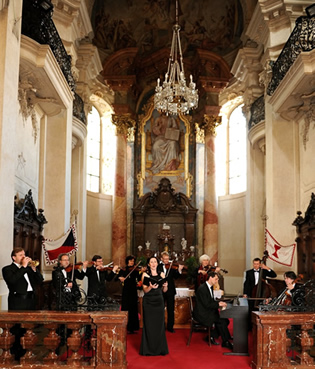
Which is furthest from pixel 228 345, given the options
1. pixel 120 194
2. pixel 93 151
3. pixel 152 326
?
pixel 93 151

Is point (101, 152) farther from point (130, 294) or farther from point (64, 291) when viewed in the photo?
point (64, 291)

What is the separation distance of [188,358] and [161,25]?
15224 millimetres

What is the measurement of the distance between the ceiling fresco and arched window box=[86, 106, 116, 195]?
256cm

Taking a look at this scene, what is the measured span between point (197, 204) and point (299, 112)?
7.71 metres

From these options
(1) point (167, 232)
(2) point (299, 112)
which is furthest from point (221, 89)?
(2) point (299, 112)

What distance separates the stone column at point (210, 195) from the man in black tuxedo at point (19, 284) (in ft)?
41.1

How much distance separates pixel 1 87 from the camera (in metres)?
8.12

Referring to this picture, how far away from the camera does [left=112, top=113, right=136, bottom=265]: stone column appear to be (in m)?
19.2

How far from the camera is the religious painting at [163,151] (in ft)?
66.6

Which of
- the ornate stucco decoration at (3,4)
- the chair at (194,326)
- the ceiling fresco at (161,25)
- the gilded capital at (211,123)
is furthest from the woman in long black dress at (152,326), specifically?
the ceiling fresco at (161,25)

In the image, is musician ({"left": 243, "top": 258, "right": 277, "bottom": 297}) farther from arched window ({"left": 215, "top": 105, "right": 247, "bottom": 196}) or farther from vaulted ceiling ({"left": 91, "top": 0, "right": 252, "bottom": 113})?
vaulted ceiling ({"left": 91, "top": 0, "right": 252, "bottom": 113})

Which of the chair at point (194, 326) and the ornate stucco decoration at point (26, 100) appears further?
the ornate stucco decoration at point (26, 100)

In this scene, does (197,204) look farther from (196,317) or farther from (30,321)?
(30,321)

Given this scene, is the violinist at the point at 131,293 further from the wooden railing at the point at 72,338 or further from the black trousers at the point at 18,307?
the wooden railing at the point at 72,338
